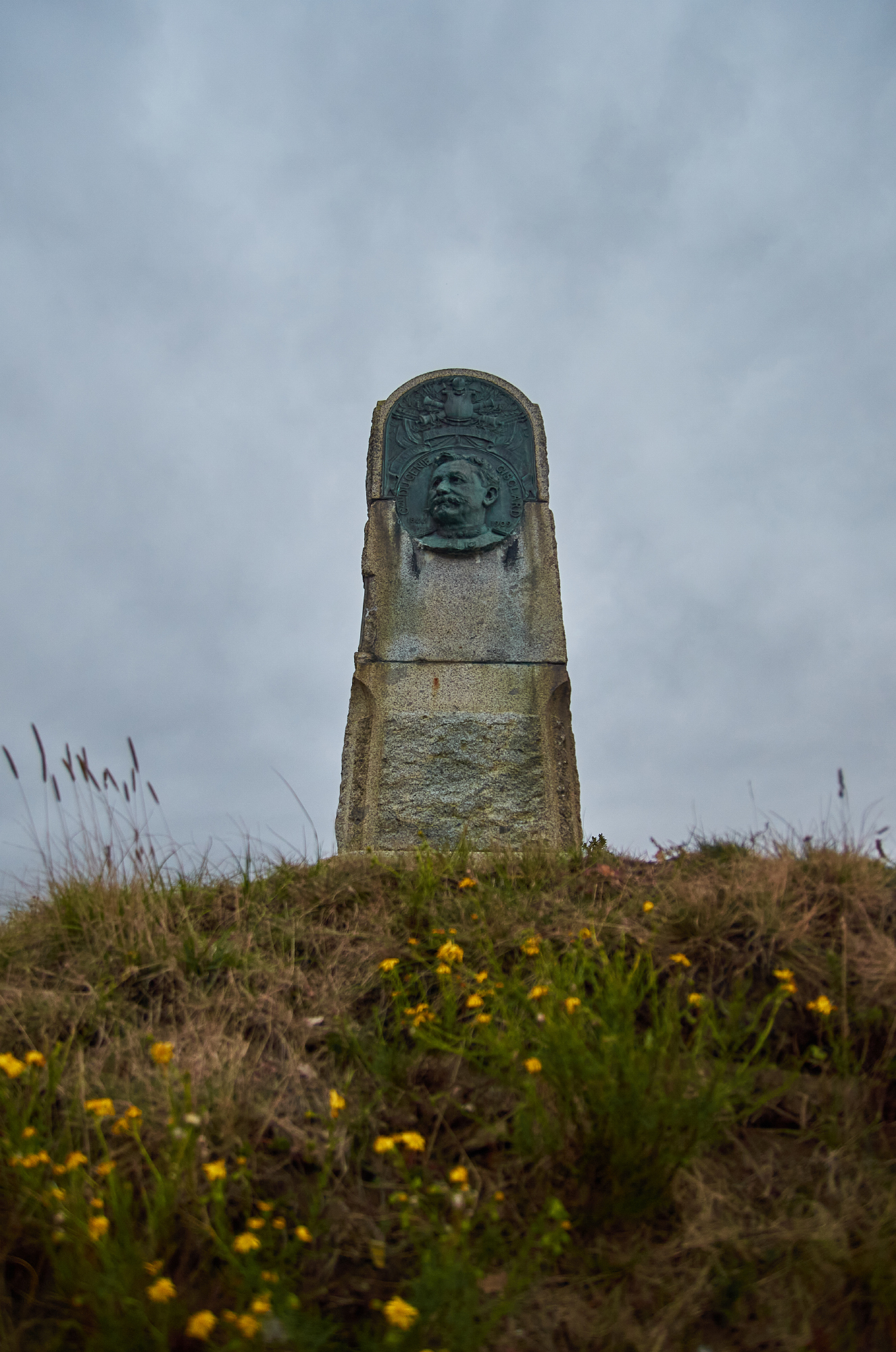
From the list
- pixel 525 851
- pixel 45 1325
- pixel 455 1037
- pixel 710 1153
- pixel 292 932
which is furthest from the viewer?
pixel 525 851

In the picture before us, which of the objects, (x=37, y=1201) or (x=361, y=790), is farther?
(x=361, y=790)

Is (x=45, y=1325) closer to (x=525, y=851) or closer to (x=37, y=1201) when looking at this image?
(x=37, y=1201)

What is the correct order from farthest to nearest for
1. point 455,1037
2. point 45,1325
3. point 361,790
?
point 361,790
point 455,1037
point 45,1325

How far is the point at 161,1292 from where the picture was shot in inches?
62.6

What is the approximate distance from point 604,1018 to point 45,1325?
1422mm

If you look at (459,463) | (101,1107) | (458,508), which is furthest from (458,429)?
(101,1107)

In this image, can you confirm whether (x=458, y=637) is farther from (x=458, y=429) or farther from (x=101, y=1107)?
(x=101, y=1107)

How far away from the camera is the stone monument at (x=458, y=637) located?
5.12 meters

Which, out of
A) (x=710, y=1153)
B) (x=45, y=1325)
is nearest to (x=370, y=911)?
(x=710, y=1153)

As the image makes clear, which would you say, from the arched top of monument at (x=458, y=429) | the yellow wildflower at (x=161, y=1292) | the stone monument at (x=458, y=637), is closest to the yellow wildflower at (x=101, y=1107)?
the yellow wildflower at (x=161, y=1292)

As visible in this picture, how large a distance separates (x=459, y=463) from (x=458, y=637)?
4.11ft

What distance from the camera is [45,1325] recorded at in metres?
1.76

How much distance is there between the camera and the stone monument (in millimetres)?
5125

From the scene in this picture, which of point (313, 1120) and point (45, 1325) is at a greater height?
point (313, 1120)
